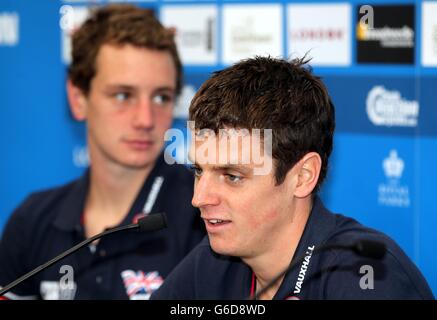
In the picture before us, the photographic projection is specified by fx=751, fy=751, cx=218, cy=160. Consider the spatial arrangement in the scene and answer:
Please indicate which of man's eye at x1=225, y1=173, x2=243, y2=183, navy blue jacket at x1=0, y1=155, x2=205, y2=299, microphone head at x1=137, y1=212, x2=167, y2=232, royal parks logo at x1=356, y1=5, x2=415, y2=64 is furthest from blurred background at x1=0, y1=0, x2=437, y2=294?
microphone head at x1=137, y1=212, x2=167, y2=232

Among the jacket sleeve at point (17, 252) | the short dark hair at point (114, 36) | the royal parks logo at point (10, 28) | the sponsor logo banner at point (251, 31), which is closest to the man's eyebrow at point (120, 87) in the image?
the short dark hair at point (114, 36)

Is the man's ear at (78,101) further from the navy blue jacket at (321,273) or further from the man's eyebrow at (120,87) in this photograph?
the navy blue jacket at (321,273)

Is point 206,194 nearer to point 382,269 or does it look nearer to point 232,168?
point 232,168

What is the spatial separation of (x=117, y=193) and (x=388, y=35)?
1.06 m

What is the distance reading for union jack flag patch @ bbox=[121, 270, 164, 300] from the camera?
7.45 ft

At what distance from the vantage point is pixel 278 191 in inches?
65.5

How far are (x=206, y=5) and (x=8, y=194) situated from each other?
1347 mm

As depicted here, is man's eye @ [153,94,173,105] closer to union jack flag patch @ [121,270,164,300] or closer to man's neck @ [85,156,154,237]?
man's neck @ [85,156,154,237]

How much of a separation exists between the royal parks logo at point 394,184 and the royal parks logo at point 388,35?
1.07 feet

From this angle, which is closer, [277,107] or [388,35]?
[277,107]

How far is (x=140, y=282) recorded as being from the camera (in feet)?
7.52

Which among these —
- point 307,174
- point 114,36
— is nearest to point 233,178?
point 307,174

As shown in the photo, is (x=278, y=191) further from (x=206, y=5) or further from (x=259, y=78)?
(x=206, y=5)

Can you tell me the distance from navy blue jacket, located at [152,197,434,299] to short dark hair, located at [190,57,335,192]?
141 millimetres
